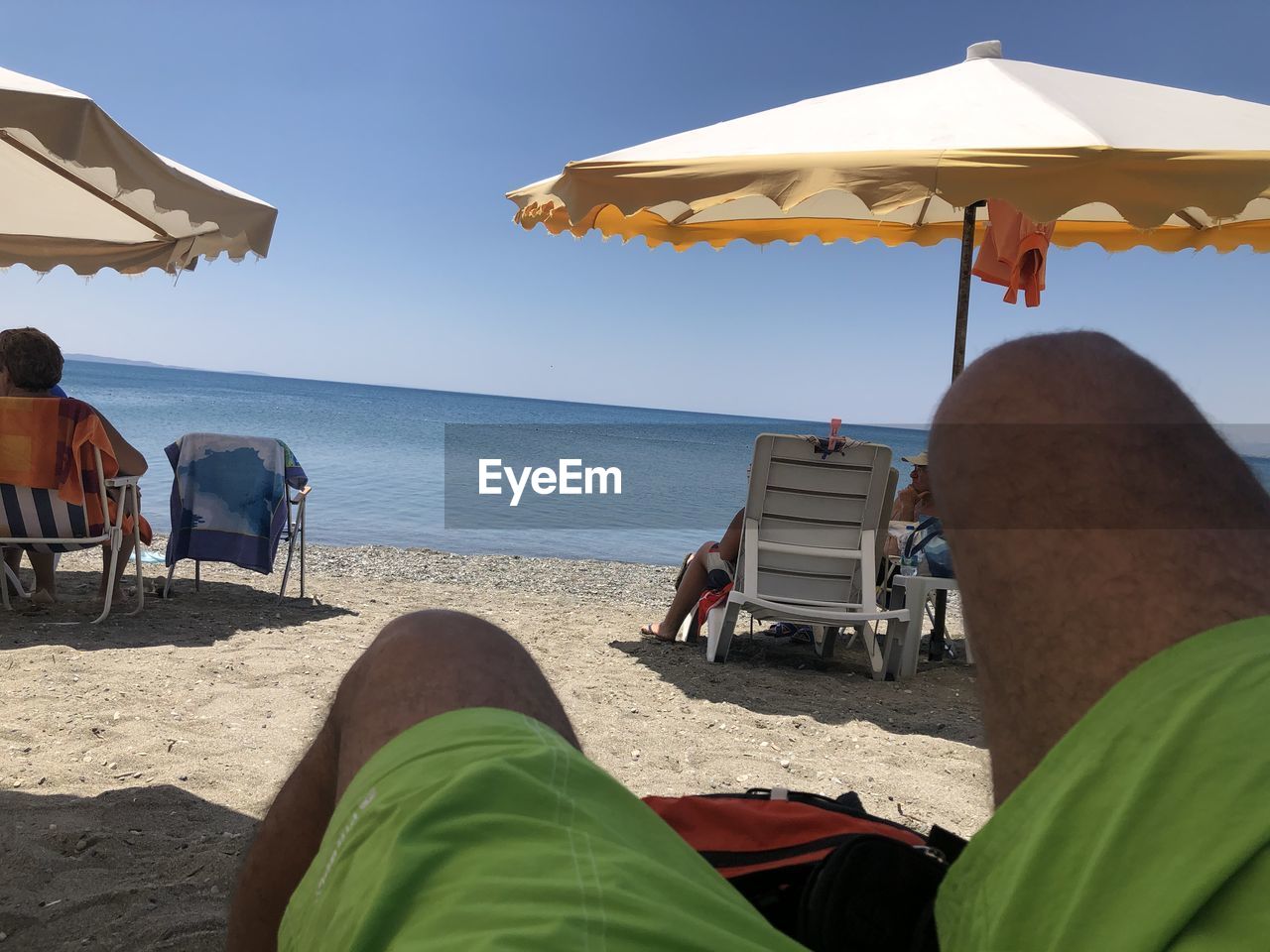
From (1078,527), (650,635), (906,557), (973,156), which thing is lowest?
(650,635)

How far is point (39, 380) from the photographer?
4316mm

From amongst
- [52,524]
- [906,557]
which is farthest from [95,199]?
[906,557]

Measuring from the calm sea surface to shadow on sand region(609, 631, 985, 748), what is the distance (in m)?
1.20

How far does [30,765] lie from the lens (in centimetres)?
235

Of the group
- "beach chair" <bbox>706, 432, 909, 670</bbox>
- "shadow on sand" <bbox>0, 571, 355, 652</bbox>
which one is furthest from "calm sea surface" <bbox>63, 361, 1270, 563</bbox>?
"shadow on sand" <bbox>0, 571, 355, 652</bbox>

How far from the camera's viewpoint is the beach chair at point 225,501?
4.89 m

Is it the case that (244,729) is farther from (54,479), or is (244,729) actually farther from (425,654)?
(425,654)

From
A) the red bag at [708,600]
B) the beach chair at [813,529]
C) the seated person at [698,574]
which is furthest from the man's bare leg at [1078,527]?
the seated person at [698,574]

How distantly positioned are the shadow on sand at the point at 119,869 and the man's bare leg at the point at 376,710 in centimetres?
64

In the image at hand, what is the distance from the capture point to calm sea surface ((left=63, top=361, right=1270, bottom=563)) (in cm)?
1040

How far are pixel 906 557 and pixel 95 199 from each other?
4.56 meters

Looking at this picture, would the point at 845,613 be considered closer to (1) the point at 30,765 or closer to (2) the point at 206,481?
(1) the point at 30,765

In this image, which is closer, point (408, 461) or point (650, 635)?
point (650, 635)

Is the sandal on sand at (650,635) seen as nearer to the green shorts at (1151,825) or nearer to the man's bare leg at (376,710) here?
the man's bare leg at (376,710)
